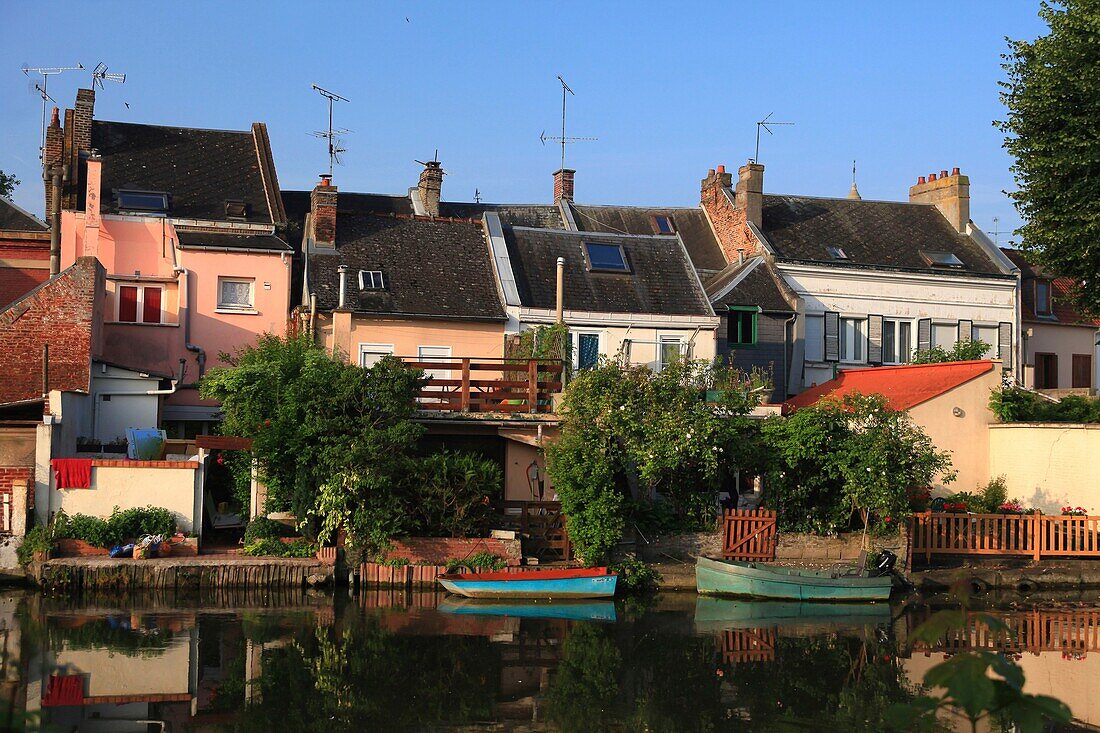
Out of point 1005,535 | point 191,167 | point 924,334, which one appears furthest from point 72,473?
point 924,334

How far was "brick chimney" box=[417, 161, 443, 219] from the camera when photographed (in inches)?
1594

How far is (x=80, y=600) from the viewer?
18.9 metres

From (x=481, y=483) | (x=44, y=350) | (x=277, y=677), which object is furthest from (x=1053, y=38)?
(x=44, y=350)

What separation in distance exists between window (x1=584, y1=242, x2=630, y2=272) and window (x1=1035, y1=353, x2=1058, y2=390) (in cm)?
1735

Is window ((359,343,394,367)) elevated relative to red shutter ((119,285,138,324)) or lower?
lower

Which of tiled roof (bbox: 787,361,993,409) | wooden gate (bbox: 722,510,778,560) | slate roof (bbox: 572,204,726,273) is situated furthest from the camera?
slate roof (bbox: 572,204,726,273)

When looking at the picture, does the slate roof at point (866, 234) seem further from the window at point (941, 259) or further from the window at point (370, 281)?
the window at point (370, 281)

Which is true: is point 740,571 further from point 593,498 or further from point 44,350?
point 44,350

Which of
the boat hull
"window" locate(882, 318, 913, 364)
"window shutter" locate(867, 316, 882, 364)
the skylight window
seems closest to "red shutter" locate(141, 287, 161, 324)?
the boat hull

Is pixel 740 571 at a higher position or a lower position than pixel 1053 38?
lower

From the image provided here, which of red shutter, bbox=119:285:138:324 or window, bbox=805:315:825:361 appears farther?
window, bbox=805:315:825:361

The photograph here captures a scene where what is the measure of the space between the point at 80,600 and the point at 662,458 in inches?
413

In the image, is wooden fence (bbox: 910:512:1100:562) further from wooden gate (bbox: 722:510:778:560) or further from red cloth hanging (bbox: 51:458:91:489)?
red cloth hanging (bbox: 51:458:91:489)

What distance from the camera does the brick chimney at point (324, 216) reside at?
31.2m
